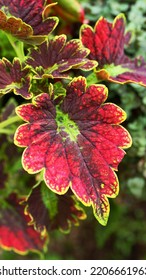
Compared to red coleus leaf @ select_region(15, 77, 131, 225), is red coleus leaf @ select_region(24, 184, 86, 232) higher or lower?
lower

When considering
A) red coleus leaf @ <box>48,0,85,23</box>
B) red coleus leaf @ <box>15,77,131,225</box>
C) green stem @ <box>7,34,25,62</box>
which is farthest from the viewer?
red coleus leaf @ <box>48,0,85,23</box>

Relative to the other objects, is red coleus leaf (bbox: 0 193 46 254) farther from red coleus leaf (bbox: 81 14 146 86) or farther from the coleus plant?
red coleus leaf (bbox: 81 14 146 86)

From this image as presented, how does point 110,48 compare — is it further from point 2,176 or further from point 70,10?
point 2,176

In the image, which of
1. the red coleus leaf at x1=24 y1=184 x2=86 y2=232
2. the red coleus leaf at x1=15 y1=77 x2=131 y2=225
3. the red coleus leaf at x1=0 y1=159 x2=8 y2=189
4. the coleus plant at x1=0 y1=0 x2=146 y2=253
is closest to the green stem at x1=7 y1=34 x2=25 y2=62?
the coleus plant at x1=0 y1=0 x2=146 y2=253

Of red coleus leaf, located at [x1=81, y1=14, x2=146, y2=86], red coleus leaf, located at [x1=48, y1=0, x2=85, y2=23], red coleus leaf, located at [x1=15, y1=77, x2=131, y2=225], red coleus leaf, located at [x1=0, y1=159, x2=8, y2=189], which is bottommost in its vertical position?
red coleus leaf, located at [x1=0, y1=159, x2=8, y2=189]

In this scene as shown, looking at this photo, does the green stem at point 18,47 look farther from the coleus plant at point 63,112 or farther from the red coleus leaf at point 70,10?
the red coleus leaf at point 70,10

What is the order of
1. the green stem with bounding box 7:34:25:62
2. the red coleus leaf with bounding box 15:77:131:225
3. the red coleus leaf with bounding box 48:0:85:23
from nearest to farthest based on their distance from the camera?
the red coleus leaf with bounding box 15:77:131:225 < the green stem with bounding box 7:34:25:62 < the red coleus leaf with bounding box 48:0:85:23
